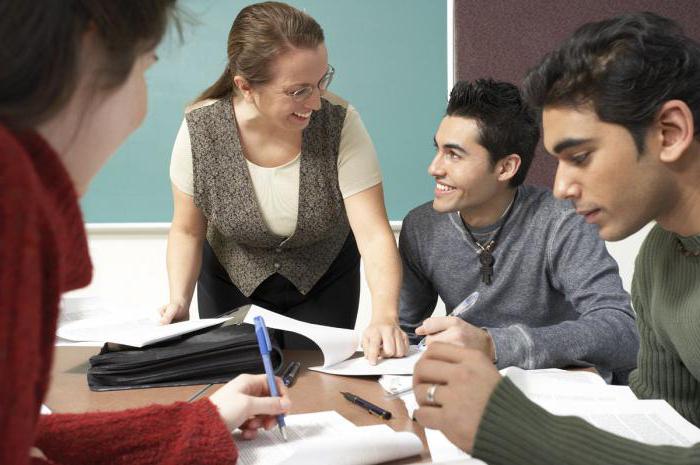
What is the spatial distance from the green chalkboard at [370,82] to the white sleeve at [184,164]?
3.45 ft

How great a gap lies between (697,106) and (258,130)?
1105 millimetres

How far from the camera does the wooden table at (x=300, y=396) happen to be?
118 cm

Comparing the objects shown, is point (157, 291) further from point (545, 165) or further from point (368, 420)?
point (368, 420)

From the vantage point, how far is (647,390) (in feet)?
4.61

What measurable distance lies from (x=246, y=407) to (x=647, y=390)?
793 millimetres

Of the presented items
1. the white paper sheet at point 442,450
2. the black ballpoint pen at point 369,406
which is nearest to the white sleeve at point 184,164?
the black ballpoint pen at point 369,406

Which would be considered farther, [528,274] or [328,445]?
[528,274]

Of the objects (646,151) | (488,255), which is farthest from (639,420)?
(488,255)

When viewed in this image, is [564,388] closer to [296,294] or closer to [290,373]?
[290,373]

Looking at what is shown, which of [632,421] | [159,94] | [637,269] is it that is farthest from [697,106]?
[159,94]

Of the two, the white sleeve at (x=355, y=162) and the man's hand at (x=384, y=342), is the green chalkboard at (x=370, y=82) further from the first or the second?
the man's hand at (x=384, y=342)

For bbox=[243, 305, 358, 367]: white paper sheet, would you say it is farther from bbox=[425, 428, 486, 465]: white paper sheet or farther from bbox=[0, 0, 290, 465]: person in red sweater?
bbox=[0, 0, 290, 465]: person in red sweater

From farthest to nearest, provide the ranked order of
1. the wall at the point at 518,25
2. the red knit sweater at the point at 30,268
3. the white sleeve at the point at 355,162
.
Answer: the wall at the point at 518,25 < the white sleeve at the point at 355,162 < the red knit sweater at the point at 30,268

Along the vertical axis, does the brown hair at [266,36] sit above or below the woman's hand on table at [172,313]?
above
